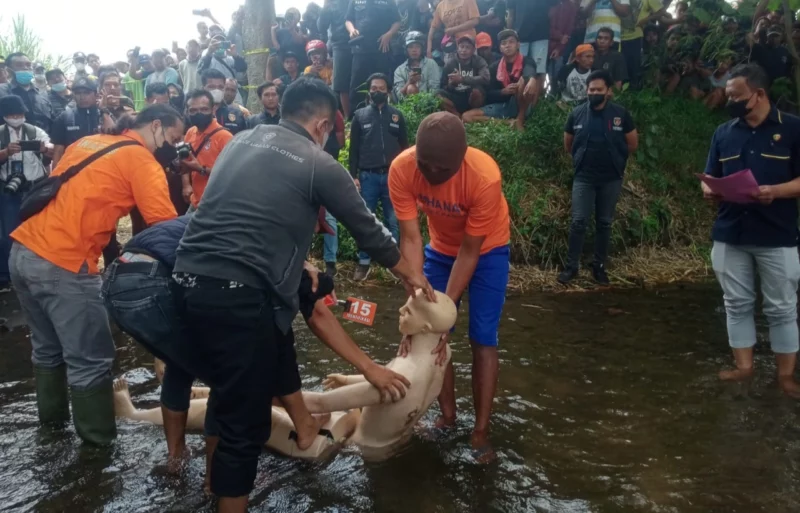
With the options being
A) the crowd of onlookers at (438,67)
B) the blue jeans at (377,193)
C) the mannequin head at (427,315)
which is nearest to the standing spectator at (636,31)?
the crowd of onlookers at (438,67)

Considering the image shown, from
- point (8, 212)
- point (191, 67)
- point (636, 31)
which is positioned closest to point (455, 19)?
point (636, 31)

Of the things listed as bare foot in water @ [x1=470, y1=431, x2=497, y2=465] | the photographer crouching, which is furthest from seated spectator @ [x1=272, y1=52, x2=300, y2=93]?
bare foot in water @ [x1=470, y1=431, x2=497, y2=465]

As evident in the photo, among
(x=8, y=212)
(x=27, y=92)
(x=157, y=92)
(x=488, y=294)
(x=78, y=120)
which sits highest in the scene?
(x=27, y=92)

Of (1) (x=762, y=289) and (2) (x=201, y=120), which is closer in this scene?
(1) (x=762, y=289)

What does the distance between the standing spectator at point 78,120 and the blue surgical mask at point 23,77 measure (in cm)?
171

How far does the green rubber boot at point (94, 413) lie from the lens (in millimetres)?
3650

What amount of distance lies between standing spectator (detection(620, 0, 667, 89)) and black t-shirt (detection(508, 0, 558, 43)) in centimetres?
128

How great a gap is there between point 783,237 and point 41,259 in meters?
4.78

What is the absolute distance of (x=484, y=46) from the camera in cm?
931

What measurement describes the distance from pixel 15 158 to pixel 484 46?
6.40 m

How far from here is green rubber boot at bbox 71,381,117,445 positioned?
365 cm

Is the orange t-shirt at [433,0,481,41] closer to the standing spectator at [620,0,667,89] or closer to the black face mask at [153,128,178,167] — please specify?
the standing spectator at [620,0,667,89]

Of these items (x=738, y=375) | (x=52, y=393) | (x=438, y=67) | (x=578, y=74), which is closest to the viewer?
(x=52, y=393)

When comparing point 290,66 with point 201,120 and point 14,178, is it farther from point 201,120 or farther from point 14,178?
point 14,178
